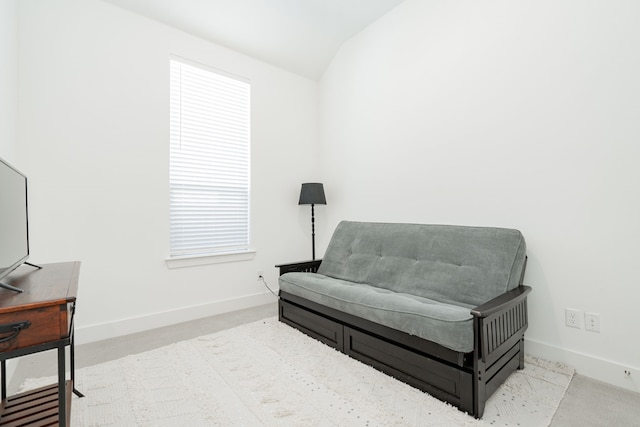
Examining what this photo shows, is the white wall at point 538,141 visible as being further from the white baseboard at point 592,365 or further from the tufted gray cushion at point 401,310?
the tufted gray cushion at point 401,310

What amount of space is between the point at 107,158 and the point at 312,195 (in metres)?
1.99

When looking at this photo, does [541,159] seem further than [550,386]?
Yes

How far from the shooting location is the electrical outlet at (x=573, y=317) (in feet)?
6.58

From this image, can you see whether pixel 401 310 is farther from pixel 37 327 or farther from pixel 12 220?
pixel 12 220

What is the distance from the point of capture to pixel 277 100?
3701 mm

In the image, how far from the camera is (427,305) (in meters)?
1.84

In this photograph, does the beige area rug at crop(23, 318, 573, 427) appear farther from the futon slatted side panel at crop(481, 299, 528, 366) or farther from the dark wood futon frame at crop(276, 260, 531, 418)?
Result: the futon slatted side panel at crop(481, 299, 528, 366)

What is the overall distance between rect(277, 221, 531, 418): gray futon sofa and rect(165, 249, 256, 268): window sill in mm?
703

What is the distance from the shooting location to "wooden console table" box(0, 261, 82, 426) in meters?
1.00

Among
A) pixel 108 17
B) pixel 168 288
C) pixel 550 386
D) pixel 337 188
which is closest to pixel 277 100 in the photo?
pixel 337 188

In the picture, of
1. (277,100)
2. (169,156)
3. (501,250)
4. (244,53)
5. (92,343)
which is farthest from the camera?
(277,100)

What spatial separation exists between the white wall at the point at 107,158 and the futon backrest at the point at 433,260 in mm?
1374

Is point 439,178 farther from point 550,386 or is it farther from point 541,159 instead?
point 550,386

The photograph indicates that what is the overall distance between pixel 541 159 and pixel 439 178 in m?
0.77
